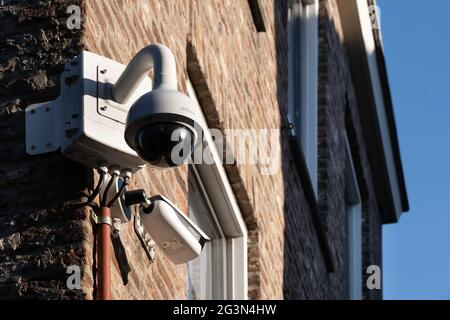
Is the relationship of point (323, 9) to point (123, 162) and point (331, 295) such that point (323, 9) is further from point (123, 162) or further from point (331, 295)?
point (123, 162)

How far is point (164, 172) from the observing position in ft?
24.4

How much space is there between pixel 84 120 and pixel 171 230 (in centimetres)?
64

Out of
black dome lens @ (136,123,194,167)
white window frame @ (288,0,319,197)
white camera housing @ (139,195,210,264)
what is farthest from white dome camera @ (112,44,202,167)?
white window frame @ (288,0,319,197)

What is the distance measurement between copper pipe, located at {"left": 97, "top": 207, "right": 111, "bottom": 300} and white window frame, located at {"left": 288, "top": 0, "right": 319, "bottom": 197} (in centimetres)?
662

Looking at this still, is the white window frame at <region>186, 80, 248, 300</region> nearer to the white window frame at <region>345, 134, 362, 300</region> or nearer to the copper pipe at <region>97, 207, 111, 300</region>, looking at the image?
the copper pipe at <region>97, 207, 111, 300</region>

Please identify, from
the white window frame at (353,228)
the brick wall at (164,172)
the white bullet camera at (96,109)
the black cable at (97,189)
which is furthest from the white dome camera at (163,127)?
the white window frame at (353,228)

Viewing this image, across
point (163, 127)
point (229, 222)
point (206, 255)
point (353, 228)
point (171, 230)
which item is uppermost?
point (353, 228)

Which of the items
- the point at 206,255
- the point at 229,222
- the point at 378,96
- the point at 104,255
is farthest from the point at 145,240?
the point at 378,96

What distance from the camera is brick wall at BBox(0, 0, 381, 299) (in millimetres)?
6203

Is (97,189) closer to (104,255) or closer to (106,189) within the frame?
(106,189)

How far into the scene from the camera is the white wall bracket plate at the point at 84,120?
6.32 m

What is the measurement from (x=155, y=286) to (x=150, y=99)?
146 cm

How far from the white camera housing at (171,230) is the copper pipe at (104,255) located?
0.32 metres

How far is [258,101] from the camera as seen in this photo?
10.2 metres
